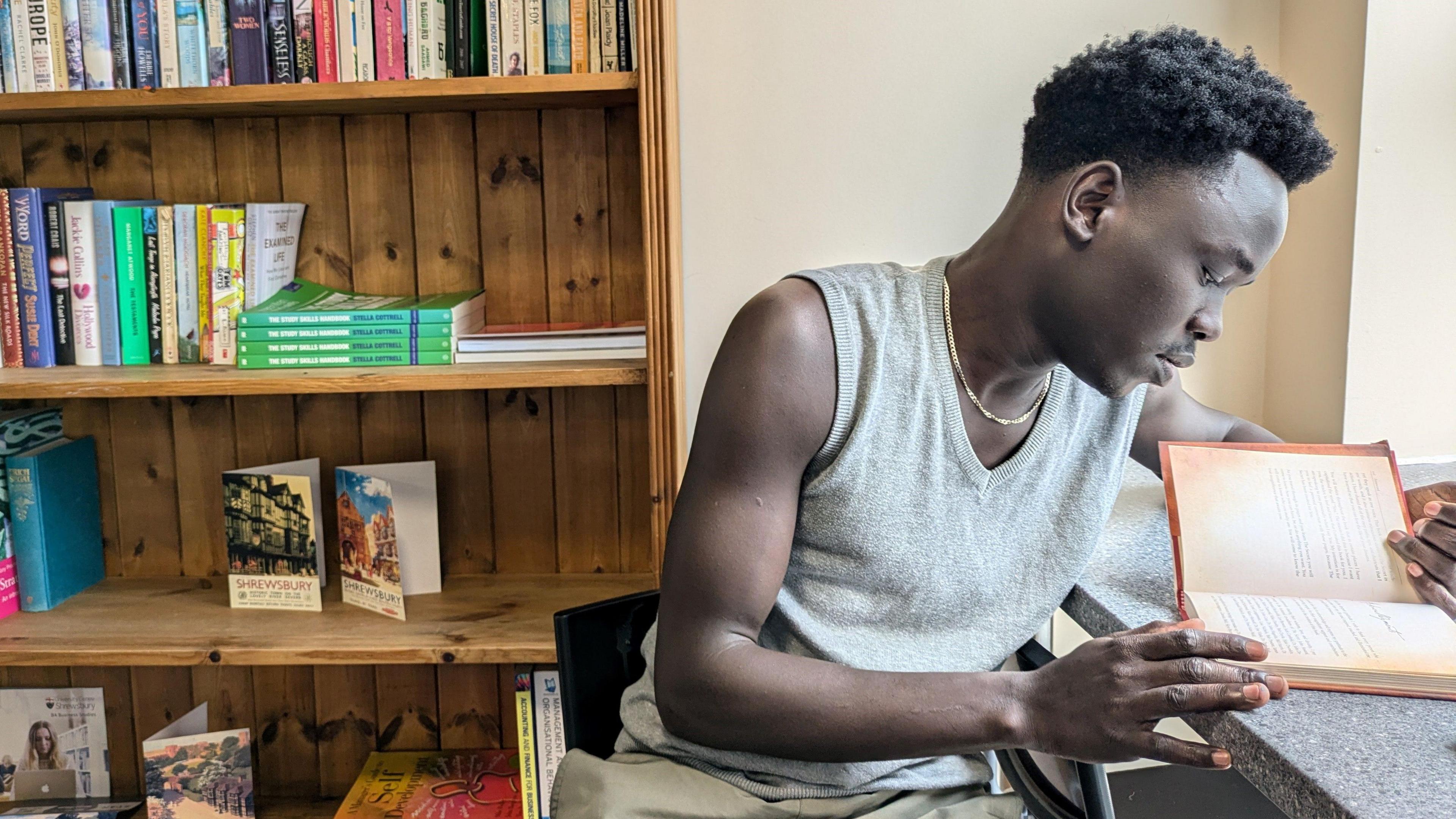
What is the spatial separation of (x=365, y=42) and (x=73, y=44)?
0.42m

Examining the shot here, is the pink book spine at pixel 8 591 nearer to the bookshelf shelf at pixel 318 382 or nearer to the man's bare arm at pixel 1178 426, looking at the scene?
the bookshelf shelf at pixel 318 382

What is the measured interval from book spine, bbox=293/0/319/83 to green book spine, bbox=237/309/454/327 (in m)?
0.32

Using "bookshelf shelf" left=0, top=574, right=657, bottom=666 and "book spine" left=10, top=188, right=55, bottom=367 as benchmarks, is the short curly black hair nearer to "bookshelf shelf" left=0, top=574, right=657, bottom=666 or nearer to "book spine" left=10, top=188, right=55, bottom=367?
"bookshelf shelf" left=0, top=574, right=657, bottom=666

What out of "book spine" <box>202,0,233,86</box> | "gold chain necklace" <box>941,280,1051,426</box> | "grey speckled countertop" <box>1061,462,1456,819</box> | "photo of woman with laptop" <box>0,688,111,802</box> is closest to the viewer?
"grey speckled countertop" <box>1061,462,1456,819</box>

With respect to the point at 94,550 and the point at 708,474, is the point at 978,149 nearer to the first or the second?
the point at 708,474

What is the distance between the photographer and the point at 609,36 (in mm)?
1494

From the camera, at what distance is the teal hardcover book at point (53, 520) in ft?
5.45

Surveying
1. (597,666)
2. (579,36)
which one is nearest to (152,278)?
(579,36)

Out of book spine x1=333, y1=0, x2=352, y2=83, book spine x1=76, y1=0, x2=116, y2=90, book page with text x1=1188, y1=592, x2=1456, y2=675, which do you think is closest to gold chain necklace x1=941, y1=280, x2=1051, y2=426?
Answer: book page with text x1=1188, y1=592, x2=1456, y2=675

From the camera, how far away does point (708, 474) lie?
0.90m

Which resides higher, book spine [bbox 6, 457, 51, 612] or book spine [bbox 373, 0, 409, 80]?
book spine [bbox 373, 0, 409, 80]

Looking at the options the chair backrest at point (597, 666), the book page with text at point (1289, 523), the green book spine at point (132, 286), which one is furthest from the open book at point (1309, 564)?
the green book spine at point (132, 286)

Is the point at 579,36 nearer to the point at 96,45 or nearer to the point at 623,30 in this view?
the point at 623,30

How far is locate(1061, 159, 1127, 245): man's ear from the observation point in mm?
863
